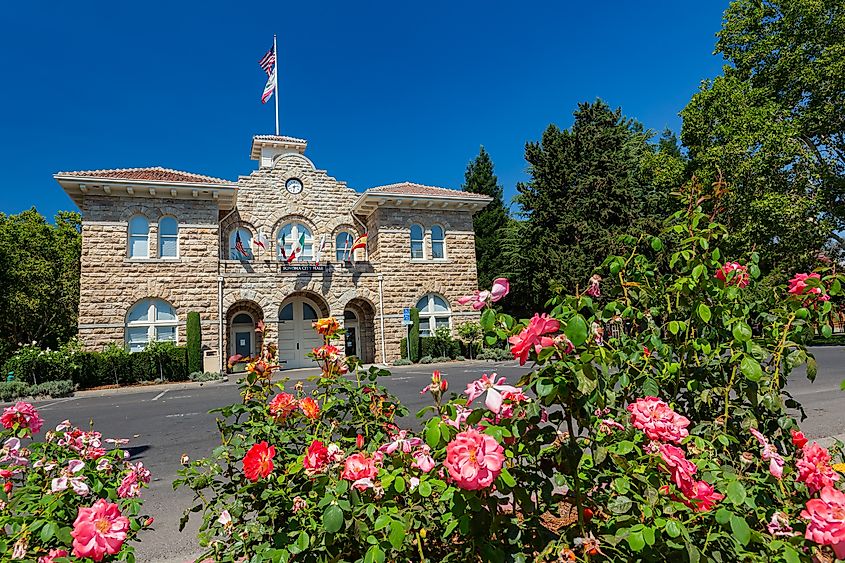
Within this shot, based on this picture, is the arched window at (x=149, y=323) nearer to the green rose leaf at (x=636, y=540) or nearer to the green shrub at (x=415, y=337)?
the green shrub at (x=415, y=337)

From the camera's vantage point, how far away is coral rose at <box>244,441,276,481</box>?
1751mm

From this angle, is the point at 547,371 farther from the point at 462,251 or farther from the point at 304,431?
the point at 462,251

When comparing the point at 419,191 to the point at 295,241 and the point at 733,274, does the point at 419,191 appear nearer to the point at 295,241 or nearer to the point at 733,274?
the point at 295,241

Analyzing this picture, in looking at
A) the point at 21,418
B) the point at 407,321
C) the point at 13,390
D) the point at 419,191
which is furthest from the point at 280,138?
the point at 21,418

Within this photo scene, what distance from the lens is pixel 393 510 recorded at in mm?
1590

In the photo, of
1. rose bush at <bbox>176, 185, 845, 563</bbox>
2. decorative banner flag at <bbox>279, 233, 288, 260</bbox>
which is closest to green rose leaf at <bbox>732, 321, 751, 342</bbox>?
rose bush at <bbox>176, 185, 845, 563</bbox>

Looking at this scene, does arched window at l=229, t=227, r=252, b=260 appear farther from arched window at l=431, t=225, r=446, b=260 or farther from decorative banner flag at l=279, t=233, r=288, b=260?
arched window at l=431, t=225, r=446, b=260

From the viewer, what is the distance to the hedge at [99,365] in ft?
50.2

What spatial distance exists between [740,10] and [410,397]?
2626cm

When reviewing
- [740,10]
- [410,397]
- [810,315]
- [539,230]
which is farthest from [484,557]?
[740,10]

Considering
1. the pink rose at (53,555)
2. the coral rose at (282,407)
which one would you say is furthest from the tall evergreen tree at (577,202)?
the pink rose at (53,555)

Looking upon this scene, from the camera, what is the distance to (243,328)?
22625 millimetres

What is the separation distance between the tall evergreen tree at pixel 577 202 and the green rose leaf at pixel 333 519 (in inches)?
991

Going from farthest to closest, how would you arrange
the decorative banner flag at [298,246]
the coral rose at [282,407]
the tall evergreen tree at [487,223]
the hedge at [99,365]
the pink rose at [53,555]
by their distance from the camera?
1. the tall evergreen tree at [487,223]
2. the decorative banner flag at [298,246]
3. the hedge at [99,365]
4. the coral rose at [282,407]
5. the pink rose at [53,555]
